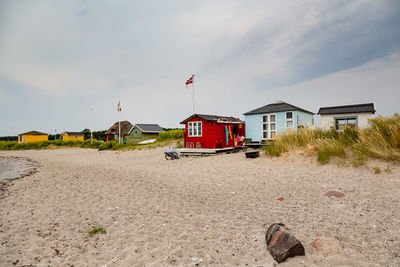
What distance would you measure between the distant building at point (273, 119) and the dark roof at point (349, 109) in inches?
77.6

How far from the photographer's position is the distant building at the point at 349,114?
17.8 m

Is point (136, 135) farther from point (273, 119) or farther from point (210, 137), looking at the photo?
point (273, 119)

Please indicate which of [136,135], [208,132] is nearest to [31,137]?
[136,135]

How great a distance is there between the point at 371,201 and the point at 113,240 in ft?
19.9

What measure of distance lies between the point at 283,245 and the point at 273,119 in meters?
15.4

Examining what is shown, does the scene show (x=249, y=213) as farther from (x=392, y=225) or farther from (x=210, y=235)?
(x=392, y=225)

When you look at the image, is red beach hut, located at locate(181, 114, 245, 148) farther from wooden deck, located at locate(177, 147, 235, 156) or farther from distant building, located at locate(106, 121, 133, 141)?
distant building, located at locate(106, 121, 133, 141)

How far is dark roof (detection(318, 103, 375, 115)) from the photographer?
17938 millimetres

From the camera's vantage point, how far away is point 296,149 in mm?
10617

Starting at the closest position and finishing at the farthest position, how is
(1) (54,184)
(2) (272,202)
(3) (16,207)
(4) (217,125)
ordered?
(2) (272,202) → (3) (16,207) → (1) (54,184) → (4) (217,125)

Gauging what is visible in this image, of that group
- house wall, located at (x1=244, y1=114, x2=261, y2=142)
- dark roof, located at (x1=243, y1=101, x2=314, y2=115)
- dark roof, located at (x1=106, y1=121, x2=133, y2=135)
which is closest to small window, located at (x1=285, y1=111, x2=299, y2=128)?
dark roof, located at (x1=243, y1=101, x2=314, y2=115)

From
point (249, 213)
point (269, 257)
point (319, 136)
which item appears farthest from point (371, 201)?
point (319, 136)

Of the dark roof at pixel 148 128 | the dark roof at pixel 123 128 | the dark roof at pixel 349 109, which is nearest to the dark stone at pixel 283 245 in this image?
the dark roof at pixel 349 109

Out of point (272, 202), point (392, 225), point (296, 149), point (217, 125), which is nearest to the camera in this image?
point (392, 225)
